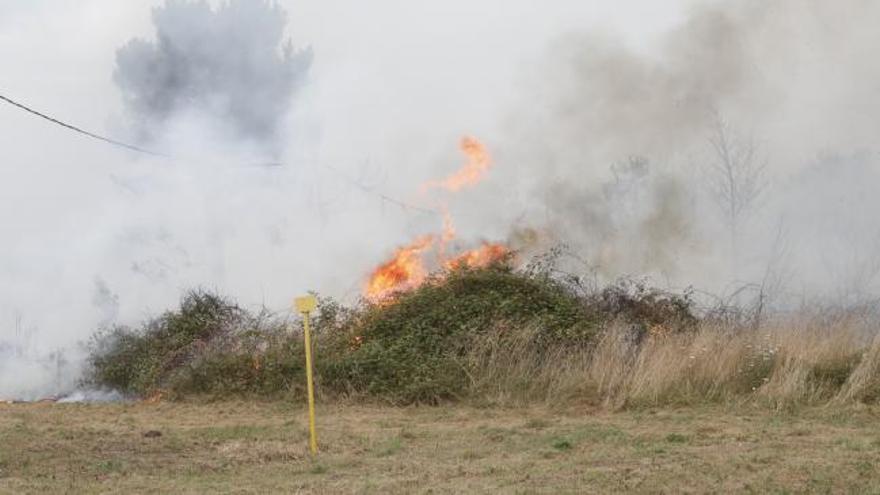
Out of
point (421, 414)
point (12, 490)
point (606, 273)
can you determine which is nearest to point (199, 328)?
point (421, 414)

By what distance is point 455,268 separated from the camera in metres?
17.4

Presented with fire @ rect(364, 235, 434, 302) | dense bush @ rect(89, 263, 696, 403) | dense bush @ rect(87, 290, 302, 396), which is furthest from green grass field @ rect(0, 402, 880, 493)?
fire @ rect(364, 235, 434, 302)

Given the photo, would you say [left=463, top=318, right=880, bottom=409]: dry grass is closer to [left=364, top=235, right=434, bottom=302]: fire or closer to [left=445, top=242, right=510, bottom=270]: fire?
[left=445, top=242, right=510, bottom=270]: fire

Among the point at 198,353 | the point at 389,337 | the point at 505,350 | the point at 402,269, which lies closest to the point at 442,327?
the point at 389,337

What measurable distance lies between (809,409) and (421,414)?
528cm

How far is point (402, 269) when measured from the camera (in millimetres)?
19000

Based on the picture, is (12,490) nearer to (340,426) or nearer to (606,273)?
(340,426)

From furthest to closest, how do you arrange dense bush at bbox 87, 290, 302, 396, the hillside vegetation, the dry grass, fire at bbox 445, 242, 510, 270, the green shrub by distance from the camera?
fire at bbox 445, 242, 510, 270 < dense bush at bbox 87, 290, 302, 396 < the green shrub < the hillside vegetation < the dry grass

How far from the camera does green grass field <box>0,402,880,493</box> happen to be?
816 cm

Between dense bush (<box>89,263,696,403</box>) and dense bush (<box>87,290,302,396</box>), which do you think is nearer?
dense bush (<box>89,263,696,403</box>)

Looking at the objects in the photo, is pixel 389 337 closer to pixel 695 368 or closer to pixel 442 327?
pixel 442 327

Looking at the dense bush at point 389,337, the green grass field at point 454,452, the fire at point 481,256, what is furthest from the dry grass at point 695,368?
the fire at point 481,256

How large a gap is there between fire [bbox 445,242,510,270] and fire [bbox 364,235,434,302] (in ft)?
2.20

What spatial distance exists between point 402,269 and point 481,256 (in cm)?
162
